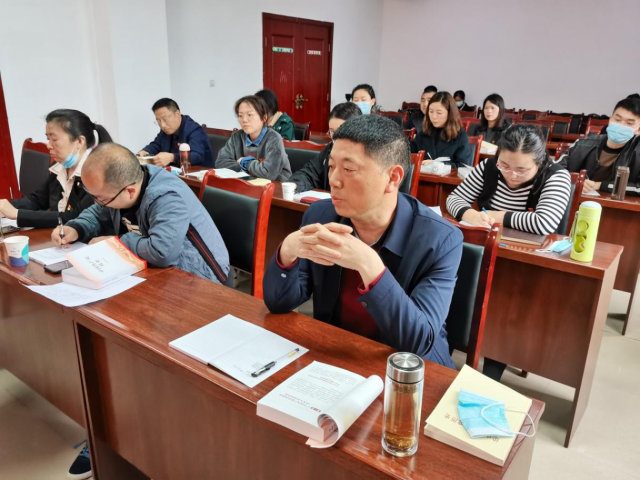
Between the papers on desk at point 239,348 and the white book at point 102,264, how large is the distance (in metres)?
0.42

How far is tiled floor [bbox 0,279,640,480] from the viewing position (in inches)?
63.0

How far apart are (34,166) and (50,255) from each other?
1.38 meters

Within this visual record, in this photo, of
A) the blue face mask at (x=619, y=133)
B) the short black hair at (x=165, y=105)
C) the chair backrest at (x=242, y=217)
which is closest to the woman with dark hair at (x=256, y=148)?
the short black hair at (x=165, y=105)

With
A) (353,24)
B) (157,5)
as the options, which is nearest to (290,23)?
(353,24)

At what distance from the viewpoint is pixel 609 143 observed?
2990 mm

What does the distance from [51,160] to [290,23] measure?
4846 mm

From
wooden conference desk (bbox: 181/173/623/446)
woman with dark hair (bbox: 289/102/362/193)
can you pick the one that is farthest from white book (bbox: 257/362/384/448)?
woman with dark hair (bbox: 289/102/362/193)

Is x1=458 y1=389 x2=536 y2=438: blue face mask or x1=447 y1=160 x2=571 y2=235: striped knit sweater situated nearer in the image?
x1=458 y1=389 x2=536 y2=438: blue face mask

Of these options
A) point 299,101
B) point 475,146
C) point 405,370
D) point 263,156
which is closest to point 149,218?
point 405,370

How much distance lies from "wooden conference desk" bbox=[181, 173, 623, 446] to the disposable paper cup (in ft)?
5.24

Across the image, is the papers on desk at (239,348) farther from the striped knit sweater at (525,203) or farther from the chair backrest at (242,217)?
the striped knit sweater at (525,203)

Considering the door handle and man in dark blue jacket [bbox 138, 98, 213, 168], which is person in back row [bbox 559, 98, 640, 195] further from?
the door handle

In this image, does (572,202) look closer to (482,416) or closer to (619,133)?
(619,133)

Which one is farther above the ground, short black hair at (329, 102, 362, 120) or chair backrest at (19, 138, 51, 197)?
short black hair at (329, 102, 362, 120)
